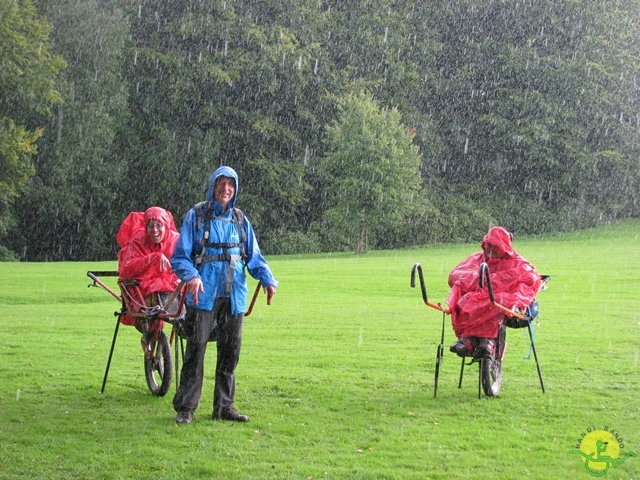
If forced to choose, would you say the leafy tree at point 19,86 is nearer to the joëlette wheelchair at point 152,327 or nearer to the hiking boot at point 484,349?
the joëlette wheelchair at point 152,327

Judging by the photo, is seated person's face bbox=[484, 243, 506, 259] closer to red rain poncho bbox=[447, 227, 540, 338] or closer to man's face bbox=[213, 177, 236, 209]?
red rain poncho bbox=[447, 227, 540, 338]

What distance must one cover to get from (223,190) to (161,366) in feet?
7.55

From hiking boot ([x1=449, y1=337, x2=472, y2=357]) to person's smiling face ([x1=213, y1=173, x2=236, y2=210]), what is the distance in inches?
103

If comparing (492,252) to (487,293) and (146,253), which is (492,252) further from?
(146,253)

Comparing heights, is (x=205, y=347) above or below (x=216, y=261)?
below

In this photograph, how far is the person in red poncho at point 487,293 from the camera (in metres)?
8.45

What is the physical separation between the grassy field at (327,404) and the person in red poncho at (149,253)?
1.13m

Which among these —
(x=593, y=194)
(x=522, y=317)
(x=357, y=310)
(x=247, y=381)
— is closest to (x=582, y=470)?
(x=522, y=317)

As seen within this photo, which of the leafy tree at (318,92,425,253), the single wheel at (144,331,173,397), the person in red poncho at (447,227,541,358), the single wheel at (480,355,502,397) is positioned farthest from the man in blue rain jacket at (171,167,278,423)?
the leafy tree at (318,92,425,253)

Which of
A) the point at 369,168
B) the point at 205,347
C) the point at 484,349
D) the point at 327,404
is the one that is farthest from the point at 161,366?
the point at 369,168

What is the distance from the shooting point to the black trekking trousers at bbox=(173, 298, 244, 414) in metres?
7.28

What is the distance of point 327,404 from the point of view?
841 cm

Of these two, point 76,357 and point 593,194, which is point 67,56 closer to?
point 593,194

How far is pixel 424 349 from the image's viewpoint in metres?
12.3
